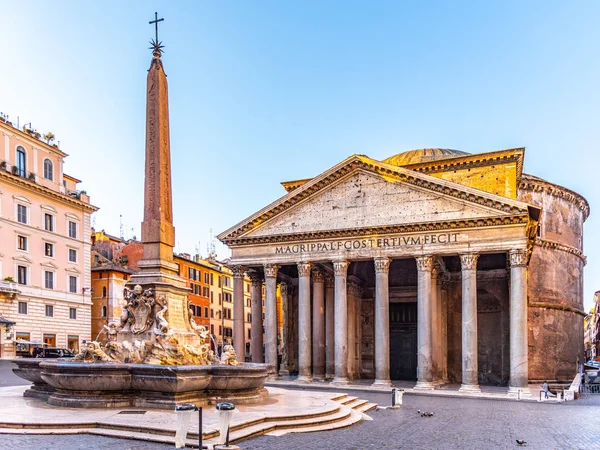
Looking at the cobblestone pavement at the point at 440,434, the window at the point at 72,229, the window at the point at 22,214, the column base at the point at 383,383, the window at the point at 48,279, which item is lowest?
the column base at the point at 383,383

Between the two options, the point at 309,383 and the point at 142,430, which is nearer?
the point at 142,430

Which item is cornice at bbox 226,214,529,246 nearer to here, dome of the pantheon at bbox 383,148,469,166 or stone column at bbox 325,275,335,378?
stone column at bbox 325,275,335,378

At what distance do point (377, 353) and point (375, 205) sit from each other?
655 centimetres

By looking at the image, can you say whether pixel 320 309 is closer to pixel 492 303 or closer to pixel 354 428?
pixel 492 303

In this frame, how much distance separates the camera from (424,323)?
26.0m

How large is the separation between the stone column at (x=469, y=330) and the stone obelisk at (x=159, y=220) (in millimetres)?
14747

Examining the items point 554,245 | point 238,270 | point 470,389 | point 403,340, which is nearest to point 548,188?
point 554,245

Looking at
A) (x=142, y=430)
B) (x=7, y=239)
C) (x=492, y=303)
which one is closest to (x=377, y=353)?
(x=492, y=303)

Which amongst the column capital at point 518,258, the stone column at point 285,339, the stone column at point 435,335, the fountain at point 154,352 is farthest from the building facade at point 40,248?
the column capital at point 518,258

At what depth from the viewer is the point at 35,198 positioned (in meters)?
38.9

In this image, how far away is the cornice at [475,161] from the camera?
3022 cm

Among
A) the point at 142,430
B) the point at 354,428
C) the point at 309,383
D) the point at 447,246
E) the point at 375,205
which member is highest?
the point at 375,205

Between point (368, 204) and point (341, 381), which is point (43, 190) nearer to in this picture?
point (368, 204)

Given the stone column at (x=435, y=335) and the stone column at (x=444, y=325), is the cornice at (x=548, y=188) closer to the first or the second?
the stone column at (x=444, y=325)
